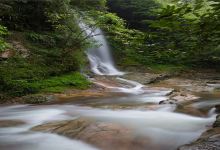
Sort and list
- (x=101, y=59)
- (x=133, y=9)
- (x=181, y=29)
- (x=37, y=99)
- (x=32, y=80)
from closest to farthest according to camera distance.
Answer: (x=181, y=29) < (x=37, y=99) < (x=32, y=80) < (x=101, y=59) < (x=133, y=9)

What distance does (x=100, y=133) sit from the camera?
5.57 meters

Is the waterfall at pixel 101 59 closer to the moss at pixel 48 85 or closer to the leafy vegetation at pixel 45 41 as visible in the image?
the leafy vegetation at pixel 45 41

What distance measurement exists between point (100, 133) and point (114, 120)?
102cm

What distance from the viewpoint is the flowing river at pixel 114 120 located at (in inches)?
208

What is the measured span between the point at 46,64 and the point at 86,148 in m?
7.27

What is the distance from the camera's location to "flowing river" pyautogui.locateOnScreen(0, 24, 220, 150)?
5.29 meters

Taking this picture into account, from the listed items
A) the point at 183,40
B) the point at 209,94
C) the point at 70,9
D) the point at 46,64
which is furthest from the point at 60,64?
the point at 183,40

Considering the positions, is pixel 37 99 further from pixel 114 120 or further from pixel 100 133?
pixel 100 133

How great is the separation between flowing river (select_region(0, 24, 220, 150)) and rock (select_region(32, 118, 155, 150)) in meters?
0.05

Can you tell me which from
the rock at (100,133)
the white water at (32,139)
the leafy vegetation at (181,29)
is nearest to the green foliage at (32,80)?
the white water at (32,139)

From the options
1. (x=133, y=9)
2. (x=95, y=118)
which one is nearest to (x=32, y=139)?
(x=95, y=118)

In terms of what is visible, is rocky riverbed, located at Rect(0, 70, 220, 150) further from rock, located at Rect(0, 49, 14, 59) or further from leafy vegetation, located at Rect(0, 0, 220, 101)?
rock, located at Rect(0, 49, 14, 59)

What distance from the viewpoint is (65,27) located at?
499 inches

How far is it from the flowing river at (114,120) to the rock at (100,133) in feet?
0.16
